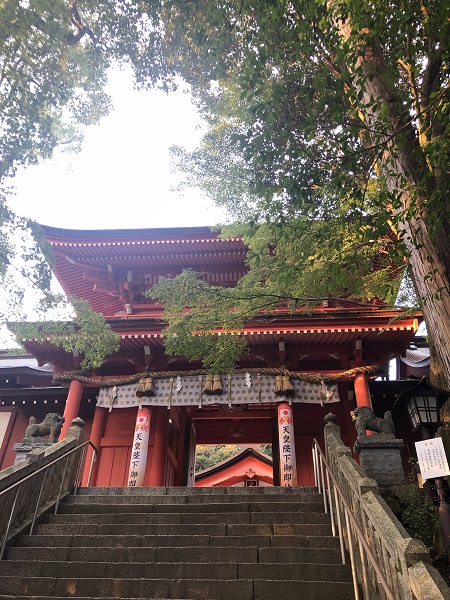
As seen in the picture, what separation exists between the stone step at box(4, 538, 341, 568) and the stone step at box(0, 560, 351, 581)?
7.2 inches

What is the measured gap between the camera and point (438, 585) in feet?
9.05

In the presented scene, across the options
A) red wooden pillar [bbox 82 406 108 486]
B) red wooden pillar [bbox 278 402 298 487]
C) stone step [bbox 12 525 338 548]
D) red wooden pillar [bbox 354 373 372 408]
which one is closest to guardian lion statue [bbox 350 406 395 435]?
stone step [bbox 12 525 338 548]

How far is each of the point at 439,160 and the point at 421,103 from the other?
1.14 metres

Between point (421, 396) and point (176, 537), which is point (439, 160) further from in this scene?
point (176, 537)

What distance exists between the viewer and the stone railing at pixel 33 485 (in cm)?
555

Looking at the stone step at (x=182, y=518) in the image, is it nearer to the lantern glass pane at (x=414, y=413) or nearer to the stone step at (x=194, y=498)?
the stone step at (x=194, y=498)

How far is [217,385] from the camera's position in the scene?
1075cm

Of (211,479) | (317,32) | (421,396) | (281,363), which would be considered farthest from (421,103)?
(211,479)

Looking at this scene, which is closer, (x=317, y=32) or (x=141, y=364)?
(x=317, y=32)

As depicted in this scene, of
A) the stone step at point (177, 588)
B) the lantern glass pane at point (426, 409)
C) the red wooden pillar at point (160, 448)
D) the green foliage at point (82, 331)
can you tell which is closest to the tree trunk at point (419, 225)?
the lantern glass pane at point (426, 409)

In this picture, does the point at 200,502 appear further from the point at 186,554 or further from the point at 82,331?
the point at 82,331

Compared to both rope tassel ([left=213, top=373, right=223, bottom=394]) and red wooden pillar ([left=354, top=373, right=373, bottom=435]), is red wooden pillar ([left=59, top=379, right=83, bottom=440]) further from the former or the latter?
red wooden pillar ([left=354, top=373, right=373, bottom=435])

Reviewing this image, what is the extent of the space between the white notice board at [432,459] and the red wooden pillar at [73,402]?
25.2 feet

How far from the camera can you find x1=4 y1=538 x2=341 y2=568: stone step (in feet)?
15.7
